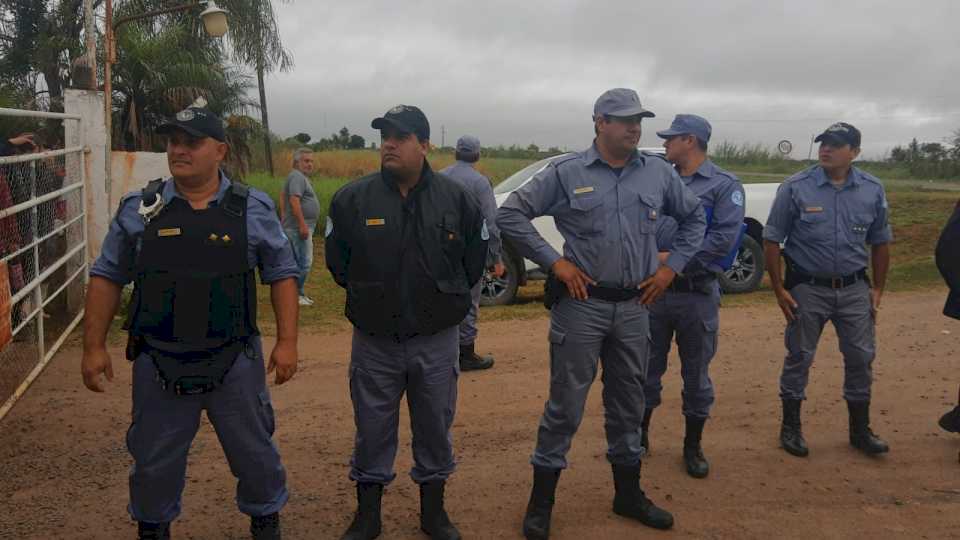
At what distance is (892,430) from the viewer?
514cm

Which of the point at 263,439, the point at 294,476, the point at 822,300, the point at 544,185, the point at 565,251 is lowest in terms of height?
the point at 294,476

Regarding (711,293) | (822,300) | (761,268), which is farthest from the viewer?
(761,268)

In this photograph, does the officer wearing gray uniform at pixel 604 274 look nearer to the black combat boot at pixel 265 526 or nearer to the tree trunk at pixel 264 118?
the black combat boot at pixel 265 526

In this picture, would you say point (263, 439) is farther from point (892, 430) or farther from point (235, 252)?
point (892, 430)

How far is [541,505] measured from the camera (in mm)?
3744

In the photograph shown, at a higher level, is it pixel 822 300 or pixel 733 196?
pixel 733 196

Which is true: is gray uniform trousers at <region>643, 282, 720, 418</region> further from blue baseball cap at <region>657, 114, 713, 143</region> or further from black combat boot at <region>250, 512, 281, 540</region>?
black combat boot at <region>250, 512, 281, 540</region>

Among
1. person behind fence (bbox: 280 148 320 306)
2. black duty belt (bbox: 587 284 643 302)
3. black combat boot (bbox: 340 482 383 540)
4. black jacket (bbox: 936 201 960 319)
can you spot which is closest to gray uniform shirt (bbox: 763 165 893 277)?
black jacket (bbox: 936 201 960 319)

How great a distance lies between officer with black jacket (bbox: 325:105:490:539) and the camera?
11.3 feet

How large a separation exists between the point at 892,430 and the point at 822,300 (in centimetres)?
111

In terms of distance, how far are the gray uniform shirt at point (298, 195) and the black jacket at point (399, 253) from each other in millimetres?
5315

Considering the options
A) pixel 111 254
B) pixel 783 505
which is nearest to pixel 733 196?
pixel 783 505

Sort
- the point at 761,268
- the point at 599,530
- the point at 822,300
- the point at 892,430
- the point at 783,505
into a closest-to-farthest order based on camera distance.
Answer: the point at 599,530 → the point at 783,505 → the point at 822,300 → the point at 892,430 → the point at 761,268

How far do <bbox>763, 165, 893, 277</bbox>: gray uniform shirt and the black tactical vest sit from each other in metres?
3.22
